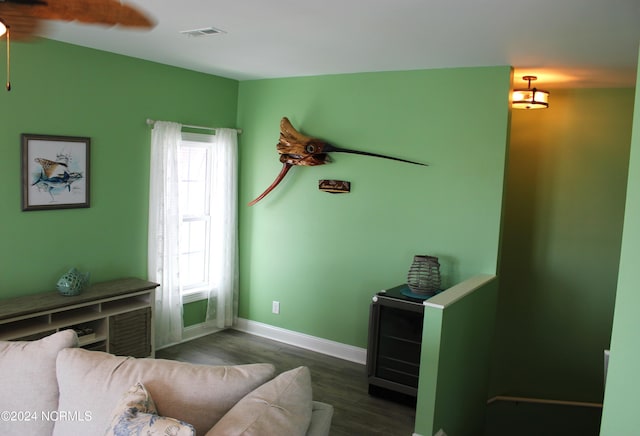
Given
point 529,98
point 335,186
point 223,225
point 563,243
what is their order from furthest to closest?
point 223,225
point 563,243
point 335,186
point 529,98

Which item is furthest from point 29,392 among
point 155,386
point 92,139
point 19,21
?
point 92,139

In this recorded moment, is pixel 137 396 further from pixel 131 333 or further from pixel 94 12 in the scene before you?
pixel 131 333

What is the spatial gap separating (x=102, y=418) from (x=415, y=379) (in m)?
2.50

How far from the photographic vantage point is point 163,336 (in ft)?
15.5

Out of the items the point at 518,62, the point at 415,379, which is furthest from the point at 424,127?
the point at 415,379

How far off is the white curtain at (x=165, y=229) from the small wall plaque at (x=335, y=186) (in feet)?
4.18

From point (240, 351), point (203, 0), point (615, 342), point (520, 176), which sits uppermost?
point (203, 0)

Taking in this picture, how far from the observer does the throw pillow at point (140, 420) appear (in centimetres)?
158

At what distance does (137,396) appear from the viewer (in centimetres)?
179

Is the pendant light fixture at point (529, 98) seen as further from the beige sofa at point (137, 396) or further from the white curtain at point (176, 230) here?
the beige sofa at point (137, 396)

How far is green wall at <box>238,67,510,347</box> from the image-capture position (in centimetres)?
418

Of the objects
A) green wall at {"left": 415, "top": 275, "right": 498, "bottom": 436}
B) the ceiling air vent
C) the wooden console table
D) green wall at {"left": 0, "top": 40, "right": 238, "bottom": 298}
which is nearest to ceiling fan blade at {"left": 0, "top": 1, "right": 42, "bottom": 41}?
the ceiling air vent

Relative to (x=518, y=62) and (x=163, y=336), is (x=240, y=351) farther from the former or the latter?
(x=518, y=62)

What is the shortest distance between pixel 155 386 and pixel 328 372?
9.07 ft
